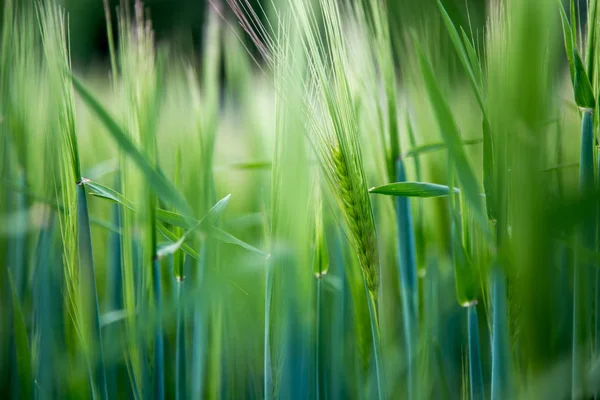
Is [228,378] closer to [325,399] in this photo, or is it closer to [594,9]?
[325,399]

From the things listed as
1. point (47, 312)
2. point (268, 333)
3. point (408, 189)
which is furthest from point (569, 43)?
point (47, 312)

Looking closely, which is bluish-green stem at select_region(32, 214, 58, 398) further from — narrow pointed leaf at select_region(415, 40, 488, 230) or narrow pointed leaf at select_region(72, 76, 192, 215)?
narrow pointed leaf at select_region(415, 40, 488, 230)

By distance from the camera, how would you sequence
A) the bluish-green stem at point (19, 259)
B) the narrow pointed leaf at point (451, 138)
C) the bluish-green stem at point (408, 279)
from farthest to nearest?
the bluish-green stem at point (19, 259)
the bluish-green stem at point (408, 279)
the narrow pointed leaf at point (451, 138)

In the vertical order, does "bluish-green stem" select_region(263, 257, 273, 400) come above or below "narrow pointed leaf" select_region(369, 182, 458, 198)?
below

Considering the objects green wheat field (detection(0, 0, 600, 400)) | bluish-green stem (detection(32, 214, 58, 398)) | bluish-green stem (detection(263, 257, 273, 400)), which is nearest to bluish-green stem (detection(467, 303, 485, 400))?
green wheat field (detection(0, 0, 600, 400))

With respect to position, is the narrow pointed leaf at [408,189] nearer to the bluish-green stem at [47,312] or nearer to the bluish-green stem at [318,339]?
the bluish-green stem at [318,339]

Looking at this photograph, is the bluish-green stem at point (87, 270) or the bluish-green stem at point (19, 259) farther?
the bluish-green stem at point (19, 259)

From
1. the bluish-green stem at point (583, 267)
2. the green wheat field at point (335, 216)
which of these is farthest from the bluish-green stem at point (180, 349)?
the bluish-green stem at point (583, 267)

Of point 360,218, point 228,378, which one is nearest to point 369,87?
point 360,218
